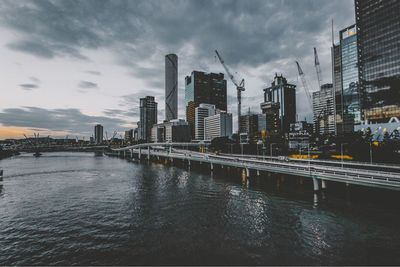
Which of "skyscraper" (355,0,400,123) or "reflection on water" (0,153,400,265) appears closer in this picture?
"reflection on water" (0,153,400,265)

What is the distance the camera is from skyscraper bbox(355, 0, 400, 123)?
156 m

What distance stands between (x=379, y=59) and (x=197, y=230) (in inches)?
7918

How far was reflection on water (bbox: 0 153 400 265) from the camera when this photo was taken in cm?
2325

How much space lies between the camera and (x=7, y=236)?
29219 mm

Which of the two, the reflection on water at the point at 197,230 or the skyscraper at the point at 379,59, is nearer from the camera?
the reflection on water at the point at 197,230

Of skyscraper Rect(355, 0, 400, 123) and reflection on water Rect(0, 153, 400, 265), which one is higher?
skyscraper Rect(355, 0, 400, 123)

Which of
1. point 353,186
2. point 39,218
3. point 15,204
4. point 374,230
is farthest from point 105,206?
point 353,186

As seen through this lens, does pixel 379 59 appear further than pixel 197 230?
Yes

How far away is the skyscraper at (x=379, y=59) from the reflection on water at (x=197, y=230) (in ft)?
525

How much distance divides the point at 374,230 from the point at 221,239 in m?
20.3

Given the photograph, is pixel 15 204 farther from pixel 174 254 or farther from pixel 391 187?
pixel 391 187

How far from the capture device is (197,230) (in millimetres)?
30219

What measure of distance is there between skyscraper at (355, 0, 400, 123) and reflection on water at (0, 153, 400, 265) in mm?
160082

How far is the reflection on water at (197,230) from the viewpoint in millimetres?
23250
